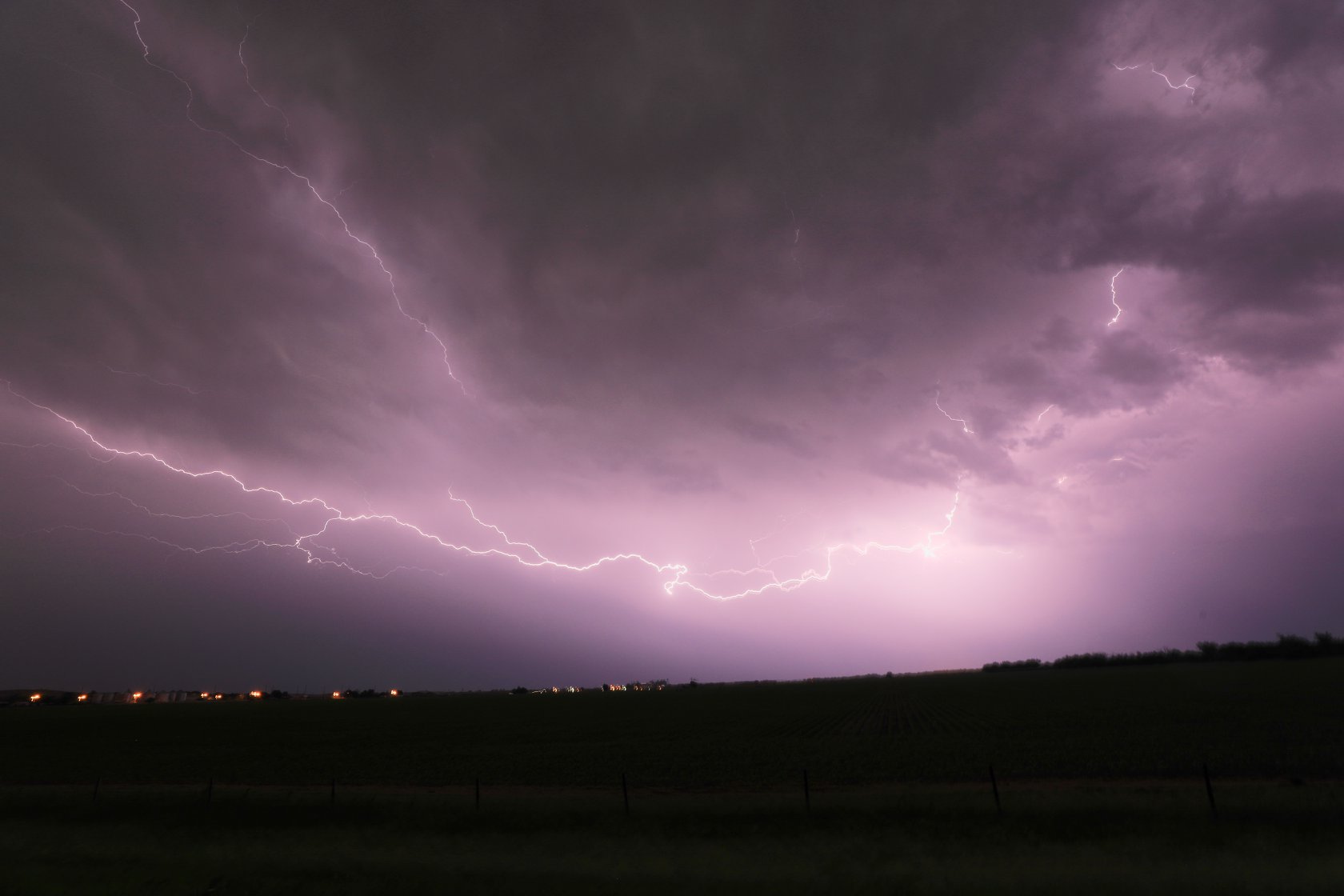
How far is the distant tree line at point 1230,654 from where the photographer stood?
13275 centimetres

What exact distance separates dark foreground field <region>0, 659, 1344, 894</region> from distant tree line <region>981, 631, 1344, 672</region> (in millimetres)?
136579

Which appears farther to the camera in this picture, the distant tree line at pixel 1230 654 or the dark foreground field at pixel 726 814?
the distant tree line at pixel 1230 654

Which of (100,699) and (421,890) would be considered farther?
(100,699)

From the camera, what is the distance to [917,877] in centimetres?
1276

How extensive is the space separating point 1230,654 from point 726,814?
7789 inches

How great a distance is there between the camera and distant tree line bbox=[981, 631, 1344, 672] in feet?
436

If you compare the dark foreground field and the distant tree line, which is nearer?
the dark foreground field

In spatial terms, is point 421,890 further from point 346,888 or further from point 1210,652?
point 1210,652

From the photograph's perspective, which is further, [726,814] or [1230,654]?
[1230,654]

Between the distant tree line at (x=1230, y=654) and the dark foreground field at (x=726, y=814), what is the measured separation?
13658 cm

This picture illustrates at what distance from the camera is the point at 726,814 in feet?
60.0

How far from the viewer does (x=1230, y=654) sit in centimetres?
15500

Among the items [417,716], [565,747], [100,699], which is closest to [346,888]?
[565,747]

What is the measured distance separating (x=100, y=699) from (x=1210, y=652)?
1035 ft
